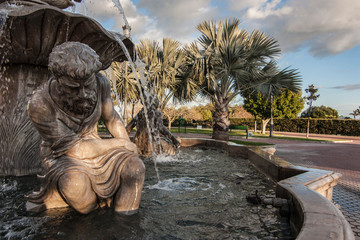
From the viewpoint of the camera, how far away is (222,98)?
1113 centimetres

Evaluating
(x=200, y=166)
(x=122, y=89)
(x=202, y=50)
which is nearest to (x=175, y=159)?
(x=200, y=166)

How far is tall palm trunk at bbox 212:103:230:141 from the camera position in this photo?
10.7 metres

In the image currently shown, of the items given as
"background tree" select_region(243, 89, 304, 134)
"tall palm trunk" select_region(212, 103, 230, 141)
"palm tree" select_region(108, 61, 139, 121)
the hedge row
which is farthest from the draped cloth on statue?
the hedge row

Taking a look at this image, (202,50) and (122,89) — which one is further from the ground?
(202,50)

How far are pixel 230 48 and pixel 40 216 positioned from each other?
9.85m

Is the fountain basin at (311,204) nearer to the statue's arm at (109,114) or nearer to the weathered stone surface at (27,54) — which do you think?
the statue's arm at (109,114)

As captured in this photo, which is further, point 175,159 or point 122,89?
point 122,89

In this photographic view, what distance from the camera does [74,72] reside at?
1580 mm

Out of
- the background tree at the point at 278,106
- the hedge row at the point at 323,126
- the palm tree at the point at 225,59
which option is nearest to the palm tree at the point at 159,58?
the palm tree at the point at 225,59

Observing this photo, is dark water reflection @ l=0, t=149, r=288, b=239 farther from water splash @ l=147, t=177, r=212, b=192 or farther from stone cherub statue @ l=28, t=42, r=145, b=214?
stone cherub statue @ l=28, t=42, r=145, b=214

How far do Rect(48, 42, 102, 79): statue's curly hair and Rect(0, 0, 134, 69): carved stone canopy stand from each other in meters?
1.08

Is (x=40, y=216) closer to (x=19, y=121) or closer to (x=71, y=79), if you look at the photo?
(x=71, y=79)

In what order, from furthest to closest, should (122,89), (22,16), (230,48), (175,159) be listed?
(122,89) → (230,48) → (175,159) → (22,16)

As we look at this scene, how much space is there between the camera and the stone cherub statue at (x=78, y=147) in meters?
1.64
